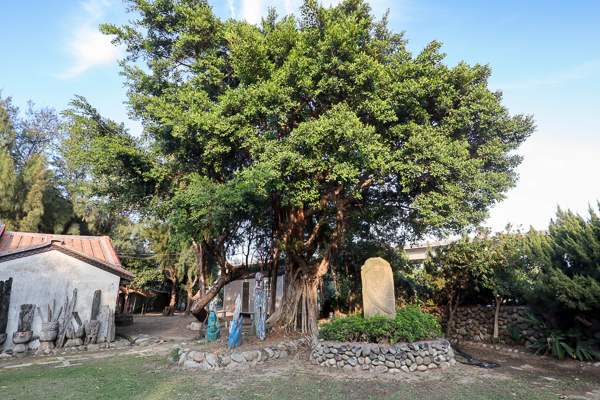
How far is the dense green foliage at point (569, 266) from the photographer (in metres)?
8.33

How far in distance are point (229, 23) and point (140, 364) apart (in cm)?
1169

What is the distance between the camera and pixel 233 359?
28.3 feet

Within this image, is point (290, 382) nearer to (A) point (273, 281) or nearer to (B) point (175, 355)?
(B) point (175, 355)

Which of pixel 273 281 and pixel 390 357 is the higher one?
pixel 273 281

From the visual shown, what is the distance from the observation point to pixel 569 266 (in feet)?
30.3

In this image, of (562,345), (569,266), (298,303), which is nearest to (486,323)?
(562,345)

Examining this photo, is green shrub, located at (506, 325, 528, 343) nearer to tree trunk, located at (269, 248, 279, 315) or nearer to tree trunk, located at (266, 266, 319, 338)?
tree trunk, located at (266, 266, 319, 338)

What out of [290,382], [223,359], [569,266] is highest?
[569,266]

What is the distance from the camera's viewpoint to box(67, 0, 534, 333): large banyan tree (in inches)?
374

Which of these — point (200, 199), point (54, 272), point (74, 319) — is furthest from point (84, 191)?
point (200, 199)

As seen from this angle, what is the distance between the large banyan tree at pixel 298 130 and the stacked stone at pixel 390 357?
11.7 ft

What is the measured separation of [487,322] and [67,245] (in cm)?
1652

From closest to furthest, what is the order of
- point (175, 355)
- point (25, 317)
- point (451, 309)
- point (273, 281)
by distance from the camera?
point (175, 355)
point (25, 317)
point (451, 309)
point (273, 281)

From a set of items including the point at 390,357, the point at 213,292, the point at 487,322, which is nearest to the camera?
the point at 390,357
